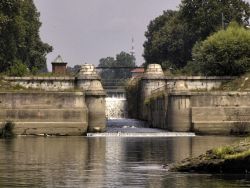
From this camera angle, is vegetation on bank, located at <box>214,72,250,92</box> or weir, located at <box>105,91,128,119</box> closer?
vegetation on bank, located at <box>214,72,250,92</box>

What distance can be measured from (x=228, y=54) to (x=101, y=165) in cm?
4769

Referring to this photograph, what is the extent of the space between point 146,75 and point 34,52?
35.1 meters

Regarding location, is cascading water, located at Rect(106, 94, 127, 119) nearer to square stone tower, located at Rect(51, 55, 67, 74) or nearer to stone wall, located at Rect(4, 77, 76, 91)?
square stone tower, located at Rect(51, 55, 67, 74)

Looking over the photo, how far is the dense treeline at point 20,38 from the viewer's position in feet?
323

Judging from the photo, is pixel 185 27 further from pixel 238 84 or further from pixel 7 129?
pixel 7 129

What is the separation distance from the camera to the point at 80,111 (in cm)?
7681

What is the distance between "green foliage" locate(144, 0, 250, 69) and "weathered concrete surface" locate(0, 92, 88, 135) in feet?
120

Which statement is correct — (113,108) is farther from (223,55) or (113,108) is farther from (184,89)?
(184,89)

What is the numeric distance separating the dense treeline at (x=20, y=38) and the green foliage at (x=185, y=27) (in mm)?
19266

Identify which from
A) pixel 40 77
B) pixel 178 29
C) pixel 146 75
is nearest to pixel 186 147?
pixel 40 77

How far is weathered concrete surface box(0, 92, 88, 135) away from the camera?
7588 cm

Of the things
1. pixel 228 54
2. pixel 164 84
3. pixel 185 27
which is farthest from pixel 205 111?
pixel 185 27

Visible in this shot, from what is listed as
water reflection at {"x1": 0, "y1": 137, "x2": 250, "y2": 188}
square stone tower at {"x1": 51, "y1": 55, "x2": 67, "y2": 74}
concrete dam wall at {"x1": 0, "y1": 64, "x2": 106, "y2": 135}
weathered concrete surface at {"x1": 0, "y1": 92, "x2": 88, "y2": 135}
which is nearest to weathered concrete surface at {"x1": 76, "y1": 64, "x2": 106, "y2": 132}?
concrete dam wall at {"x1": 0, "y1": 64, "x2": 106, "y2": 135}

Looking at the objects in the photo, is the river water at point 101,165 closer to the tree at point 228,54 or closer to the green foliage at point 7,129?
the green foliage at point 7,129
